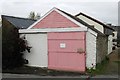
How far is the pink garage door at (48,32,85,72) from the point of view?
691 inches

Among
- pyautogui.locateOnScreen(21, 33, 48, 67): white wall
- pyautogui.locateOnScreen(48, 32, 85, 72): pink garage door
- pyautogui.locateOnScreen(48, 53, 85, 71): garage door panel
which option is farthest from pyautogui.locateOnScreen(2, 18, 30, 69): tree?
pyautogui.locateOnScreen(48, 53, 85, 71): garage door panel

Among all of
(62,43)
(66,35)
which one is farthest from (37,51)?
(66,35)

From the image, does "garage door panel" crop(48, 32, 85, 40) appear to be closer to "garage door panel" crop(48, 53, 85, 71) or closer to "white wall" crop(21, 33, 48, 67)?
"white wall" crop(21, 33, 48, 67)

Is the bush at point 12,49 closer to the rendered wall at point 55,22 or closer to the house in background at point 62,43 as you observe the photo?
the house in background at point 62,43

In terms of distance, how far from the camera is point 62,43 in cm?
1825

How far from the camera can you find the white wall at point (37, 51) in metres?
19.0

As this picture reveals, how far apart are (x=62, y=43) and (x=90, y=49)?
2.17 meters

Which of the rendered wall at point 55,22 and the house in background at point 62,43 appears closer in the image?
the house in background at point 62,43

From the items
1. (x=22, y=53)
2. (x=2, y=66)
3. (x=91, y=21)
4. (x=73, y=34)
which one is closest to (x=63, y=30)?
(x=73, y=34)

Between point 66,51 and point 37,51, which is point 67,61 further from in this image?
point 37,51

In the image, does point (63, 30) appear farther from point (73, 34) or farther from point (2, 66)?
point (2, 66)

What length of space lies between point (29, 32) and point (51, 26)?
6.61ft

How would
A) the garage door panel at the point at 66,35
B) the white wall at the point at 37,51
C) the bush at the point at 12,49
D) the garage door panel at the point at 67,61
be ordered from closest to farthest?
the garage door panel at the point at 67,61 → the garage door panel at the point at 66,35 → the bush at the point at 12,49 → the white wall at the point at 37,51

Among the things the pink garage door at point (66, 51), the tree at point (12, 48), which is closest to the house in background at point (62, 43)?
the pink garage door at point (66, 51)
